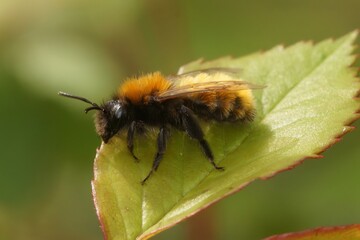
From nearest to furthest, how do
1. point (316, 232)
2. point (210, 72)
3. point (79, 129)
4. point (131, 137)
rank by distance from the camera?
point (316, 232) < point (131, 137) < point (210, 72) < point (79, 129)

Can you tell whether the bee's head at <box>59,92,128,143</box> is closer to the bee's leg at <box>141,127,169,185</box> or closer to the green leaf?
the green leaf

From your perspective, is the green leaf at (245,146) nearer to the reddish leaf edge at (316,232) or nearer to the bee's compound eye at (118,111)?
the bee's compound eye at (118,111)

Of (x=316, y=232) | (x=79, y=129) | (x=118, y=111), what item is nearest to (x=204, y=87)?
(x=118, y=111)

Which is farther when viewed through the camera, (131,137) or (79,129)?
(79,129)

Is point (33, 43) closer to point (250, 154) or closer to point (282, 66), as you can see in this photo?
point (282, 66)

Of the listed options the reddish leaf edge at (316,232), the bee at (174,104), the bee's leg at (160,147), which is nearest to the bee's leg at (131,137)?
the bee at (174,104)

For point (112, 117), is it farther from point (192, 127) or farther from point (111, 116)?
point (192, 127)

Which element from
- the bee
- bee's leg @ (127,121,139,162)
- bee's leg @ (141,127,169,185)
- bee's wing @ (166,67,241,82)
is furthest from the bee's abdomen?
bee's leg @ (127,121,139,162)
